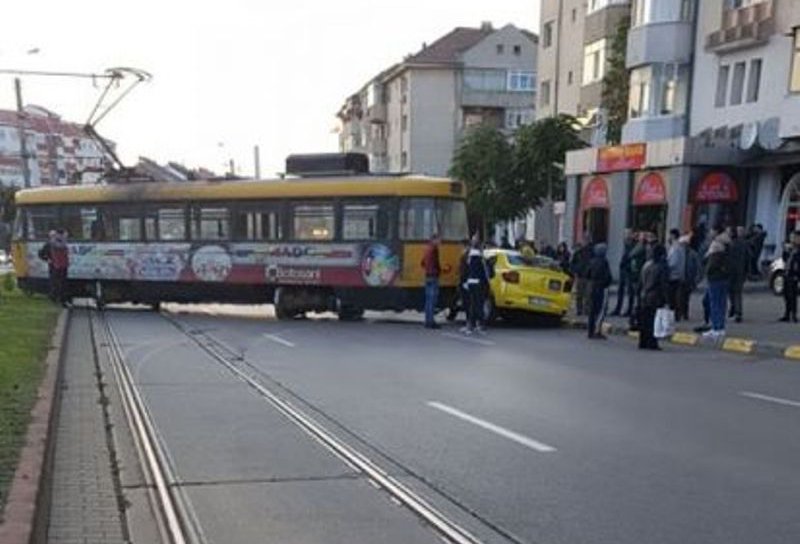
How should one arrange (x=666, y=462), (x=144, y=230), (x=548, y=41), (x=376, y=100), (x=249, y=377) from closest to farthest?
(x=666, y=462) < (x=249, y=377) < (x=144, y=230) < (x=548, y=41) < (x=376, y=100)

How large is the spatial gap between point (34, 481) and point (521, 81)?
74479 mm

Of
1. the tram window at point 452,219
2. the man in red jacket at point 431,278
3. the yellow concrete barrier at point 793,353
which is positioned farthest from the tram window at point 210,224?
the yellow concrete barrier at point 793,353

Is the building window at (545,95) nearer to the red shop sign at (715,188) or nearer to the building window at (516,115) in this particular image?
the building window at (516,115)

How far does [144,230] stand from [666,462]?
60.7 ft


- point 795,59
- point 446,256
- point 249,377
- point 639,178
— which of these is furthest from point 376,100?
point 249,377

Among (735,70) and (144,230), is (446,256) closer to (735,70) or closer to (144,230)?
(144,230)

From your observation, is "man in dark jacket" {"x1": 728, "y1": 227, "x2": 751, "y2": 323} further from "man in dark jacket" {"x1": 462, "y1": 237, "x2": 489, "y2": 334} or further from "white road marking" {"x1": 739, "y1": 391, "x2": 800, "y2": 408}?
"white road marking" {"x1": 739, "y1": 391, "x2": 800, "y2": 408}

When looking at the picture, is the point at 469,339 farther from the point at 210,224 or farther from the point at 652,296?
the point at 210,224

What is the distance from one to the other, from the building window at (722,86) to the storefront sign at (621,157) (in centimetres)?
281

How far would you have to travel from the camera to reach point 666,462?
743cm

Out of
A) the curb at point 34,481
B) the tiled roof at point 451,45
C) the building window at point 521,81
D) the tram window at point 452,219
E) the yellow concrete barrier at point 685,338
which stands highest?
the tiled roof at point 451,45

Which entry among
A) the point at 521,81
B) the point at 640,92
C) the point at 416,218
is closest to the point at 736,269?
the point at 416,218

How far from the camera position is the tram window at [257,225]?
71.4 ft

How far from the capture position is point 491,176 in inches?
1705
